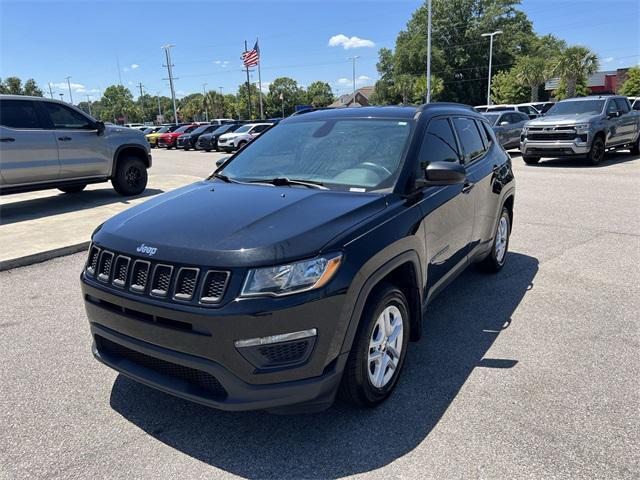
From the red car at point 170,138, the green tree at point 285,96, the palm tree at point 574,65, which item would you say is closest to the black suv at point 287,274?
the red car at point 170,138

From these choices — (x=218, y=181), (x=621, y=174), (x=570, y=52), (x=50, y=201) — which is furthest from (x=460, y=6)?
(x=218, y=181)

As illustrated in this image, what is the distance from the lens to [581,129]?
1395cm

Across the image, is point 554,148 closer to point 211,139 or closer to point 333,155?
point 333,155

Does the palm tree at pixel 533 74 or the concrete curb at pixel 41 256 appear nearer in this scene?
the concrete curb at pixel 41 256

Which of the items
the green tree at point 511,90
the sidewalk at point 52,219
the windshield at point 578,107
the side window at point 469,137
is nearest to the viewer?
the side window at point 469,137

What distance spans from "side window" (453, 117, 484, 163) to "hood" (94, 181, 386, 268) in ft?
5.58

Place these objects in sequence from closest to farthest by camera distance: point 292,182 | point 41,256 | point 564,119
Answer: point 292,182, point 41,256, point 564,119

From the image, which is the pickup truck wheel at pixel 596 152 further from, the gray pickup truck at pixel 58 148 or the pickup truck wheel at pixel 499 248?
the gray pickup truck at pixel 58 148

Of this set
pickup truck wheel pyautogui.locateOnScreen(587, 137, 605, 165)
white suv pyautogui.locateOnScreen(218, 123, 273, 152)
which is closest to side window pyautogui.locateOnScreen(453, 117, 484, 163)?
pickup truck wheel pyautogui.locateOnScreen(587, 137, 605, 165)

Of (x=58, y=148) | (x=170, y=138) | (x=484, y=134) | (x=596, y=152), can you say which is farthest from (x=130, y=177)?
(x=170, y=138)

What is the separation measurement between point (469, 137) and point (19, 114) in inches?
309

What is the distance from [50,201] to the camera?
33.8 feet

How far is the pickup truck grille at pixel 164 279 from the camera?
7.66 ft

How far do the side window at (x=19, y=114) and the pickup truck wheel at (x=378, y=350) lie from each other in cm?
827
